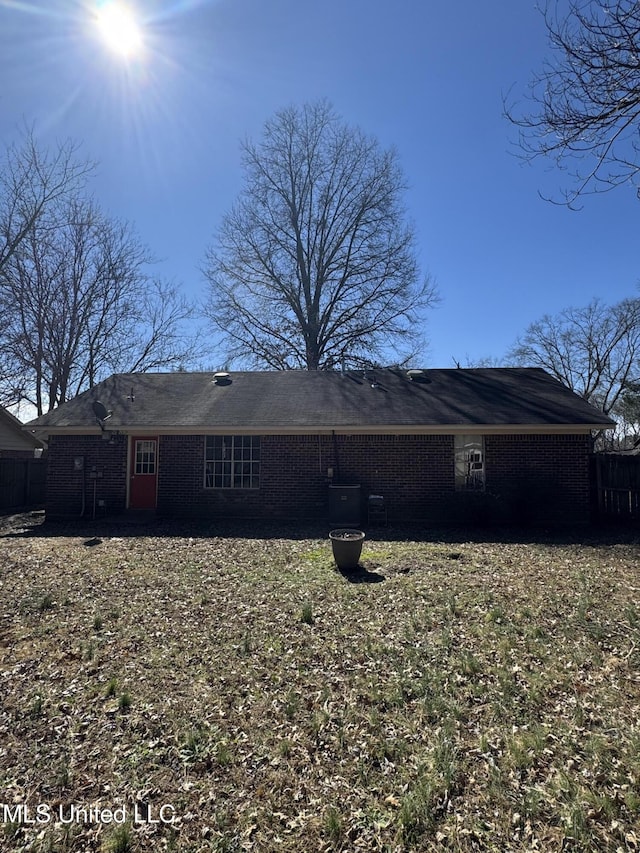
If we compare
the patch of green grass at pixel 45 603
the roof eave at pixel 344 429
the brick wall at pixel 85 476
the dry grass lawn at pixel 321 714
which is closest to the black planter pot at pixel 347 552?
the dry grass lawn at pixel 321 714

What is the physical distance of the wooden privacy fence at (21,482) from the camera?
54.9ft

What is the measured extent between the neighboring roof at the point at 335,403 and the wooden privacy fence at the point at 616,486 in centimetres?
131

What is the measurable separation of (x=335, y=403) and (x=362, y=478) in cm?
246

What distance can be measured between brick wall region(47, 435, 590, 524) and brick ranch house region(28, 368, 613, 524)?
27 millimetres

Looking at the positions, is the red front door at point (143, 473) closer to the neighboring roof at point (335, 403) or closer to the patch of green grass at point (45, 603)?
the neighboring roof at point (335, 403)

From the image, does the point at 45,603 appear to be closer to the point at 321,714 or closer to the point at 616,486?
the point at 321,714

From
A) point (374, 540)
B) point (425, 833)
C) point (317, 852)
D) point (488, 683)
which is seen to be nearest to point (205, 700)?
point (317, 852)

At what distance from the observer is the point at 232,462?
13.5 metres

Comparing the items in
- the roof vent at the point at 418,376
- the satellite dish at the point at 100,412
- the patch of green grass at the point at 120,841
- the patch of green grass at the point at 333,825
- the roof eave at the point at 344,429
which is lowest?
the patch of green grass at the point at 120,841

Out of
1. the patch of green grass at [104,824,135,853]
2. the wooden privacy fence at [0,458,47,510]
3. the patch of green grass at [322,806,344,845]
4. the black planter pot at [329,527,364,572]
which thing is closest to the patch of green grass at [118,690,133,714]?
the patch of green grass at [104,824,135,853]

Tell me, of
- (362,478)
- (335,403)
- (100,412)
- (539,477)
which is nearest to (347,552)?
(362,478)

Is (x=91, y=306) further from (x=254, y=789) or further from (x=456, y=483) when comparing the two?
(x=254, y=789)

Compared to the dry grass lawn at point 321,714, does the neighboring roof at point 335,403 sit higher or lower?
higher

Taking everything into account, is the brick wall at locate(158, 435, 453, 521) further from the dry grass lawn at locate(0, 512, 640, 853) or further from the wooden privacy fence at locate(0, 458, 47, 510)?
the wooden privacy fence at locate(0, 458, 47, 510)
